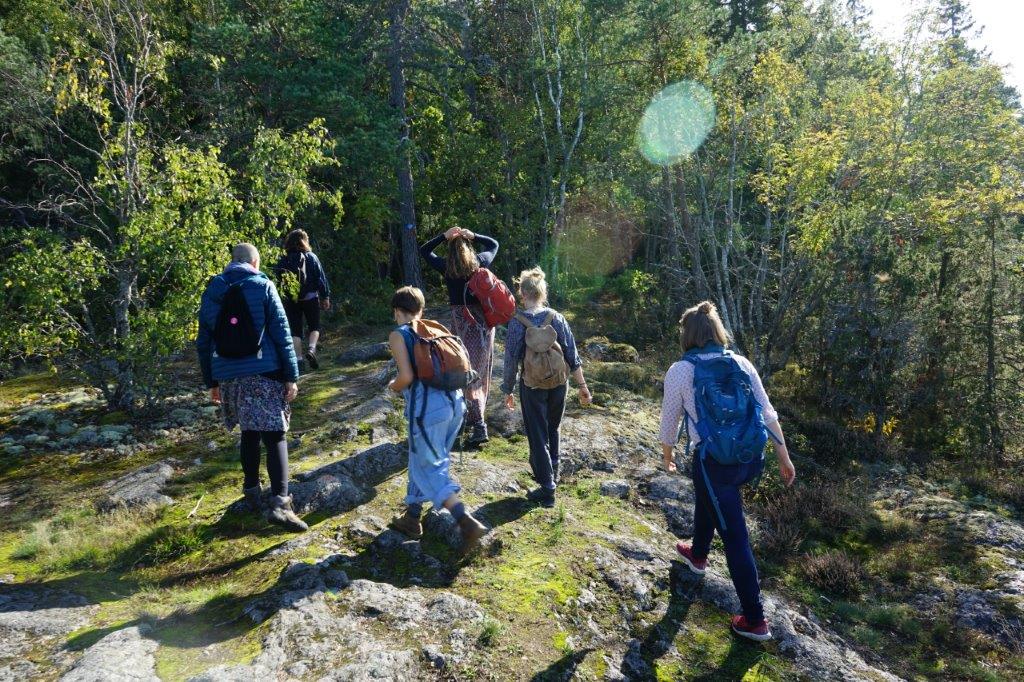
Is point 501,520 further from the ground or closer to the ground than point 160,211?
closer to the ground

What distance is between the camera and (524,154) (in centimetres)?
1908

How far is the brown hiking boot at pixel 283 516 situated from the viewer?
189 inches

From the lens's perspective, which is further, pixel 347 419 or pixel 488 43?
pixel 488 43

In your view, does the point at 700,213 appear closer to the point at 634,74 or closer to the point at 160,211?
the point at 634,74

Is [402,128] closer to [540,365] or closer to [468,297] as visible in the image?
[468,297]

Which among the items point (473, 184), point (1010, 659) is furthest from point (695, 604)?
point (473, 184)

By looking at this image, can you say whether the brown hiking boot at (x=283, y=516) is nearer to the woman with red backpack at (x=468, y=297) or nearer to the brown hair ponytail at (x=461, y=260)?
the woman with red backpack at (x=468, y=297)

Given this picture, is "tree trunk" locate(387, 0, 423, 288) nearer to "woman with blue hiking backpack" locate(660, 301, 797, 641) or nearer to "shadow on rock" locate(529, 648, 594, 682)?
"woman with blue hiking backpack" locate(660, 301, 797, 641)

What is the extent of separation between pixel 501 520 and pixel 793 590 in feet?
9.95

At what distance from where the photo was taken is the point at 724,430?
3963 mm

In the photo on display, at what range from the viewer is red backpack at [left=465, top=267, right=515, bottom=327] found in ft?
19.8

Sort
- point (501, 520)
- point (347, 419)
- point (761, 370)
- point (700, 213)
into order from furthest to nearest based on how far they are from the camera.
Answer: point (700, 213), point (761, 370), point (347, 419), point (501, 520)

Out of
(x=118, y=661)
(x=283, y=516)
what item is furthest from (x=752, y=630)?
(x=118, y=661)

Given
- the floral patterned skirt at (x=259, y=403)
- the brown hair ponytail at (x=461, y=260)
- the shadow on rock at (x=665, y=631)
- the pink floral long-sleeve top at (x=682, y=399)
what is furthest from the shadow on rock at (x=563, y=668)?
the brown hair ponytail at (x=461, y=260)
